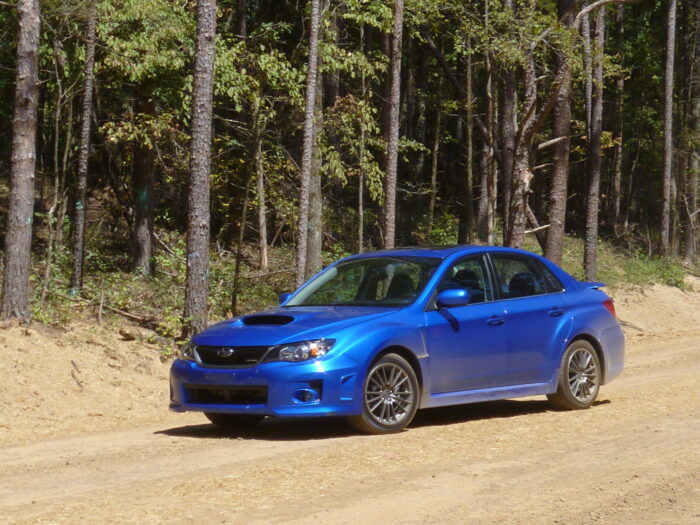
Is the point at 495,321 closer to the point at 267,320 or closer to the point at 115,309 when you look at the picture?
the point at 267,320

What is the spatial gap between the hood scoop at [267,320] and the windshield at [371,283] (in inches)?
30.1

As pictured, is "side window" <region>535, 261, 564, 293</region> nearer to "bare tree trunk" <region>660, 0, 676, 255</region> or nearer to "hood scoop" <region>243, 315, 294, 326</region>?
"hood scoop" <region>243, 315, 294, 326</region>

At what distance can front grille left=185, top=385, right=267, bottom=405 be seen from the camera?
923 centimetres

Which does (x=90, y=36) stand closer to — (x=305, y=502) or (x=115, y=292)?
(x=115, y=292)

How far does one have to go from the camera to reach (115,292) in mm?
19297

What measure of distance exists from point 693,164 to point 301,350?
32991 mm

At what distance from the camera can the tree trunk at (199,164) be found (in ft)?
52.4

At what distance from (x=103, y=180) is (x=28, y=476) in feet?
65.7

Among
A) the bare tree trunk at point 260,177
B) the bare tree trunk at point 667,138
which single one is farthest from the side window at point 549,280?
the bare tree trunk at point 667,138

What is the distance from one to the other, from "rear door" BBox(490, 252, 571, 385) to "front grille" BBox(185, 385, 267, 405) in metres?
2.66

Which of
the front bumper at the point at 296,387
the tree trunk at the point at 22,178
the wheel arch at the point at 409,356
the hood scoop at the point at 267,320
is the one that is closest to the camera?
the front bumper at the point at 296,387

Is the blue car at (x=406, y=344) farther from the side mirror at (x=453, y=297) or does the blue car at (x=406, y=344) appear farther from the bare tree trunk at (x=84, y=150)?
the bare tree trunk at (x=84, y=150)

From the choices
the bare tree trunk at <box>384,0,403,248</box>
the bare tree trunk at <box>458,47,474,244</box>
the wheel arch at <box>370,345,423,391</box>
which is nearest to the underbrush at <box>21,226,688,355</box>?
the bare tree trunk at <box>384,0,403,248</box>

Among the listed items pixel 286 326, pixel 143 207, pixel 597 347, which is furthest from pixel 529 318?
pixel 143 207
